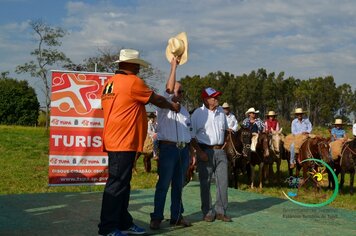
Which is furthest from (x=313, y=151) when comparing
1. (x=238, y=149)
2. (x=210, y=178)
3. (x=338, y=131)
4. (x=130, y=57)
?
(x=130, y=57)

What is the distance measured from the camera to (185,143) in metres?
6.86

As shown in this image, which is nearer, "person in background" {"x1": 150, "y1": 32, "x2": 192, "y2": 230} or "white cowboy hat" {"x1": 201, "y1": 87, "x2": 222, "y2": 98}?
"person in background" {"x1": 150, "y1": 32, "x2": 192, "y2": 230}

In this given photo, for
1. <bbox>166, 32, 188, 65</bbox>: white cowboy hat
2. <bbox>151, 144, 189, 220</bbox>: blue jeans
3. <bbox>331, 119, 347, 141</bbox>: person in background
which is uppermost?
<bbox>166, 32, 188, 65</bbox>: white cowboy hat

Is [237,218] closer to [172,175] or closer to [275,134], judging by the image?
[172,175]

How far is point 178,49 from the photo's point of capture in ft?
21.5

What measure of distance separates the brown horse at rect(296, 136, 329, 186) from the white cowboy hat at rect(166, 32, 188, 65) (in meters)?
7.19

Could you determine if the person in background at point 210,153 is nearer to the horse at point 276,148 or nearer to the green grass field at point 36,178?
the green grass field at point 36,178

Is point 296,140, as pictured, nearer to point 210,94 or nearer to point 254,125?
point 254,125

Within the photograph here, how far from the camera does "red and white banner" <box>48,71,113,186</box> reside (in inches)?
359

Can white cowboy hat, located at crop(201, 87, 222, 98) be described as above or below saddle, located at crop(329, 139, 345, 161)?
above

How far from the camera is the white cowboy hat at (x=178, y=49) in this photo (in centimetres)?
655

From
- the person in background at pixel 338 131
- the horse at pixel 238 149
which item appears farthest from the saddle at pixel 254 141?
the person in background at pixel 338 131

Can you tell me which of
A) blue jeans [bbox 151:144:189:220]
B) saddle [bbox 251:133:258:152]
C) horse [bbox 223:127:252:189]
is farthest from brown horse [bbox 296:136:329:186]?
blue jeans [bbox 151:144:189:220]

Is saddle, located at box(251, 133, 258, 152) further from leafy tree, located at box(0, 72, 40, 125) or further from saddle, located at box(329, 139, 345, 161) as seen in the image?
leafy tree, located at box(0, 72, 40, 125)
